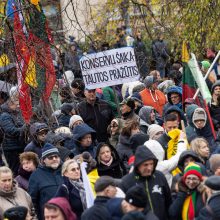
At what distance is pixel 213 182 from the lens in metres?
12.8

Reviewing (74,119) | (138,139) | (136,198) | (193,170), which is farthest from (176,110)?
(136,198)

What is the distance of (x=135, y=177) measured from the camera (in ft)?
45.3

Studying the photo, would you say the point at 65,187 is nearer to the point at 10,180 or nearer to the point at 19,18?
the point at 10,180

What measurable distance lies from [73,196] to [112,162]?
4.72 ft

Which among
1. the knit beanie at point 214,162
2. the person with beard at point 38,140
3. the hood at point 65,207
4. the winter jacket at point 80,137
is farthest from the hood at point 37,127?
the knit beanie at point 214,162

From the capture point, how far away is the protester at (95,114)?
1922 centimetres

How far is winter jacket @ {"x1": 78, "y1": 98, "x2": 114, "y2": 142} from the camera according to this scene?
19219mm

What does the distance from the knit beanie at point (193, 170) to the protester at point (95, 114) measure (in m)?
5.59

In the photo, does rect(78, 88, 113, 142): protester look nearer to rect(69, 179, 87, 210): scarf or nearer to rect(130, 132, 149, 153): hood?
rect(130, 132, 149, 153): hood

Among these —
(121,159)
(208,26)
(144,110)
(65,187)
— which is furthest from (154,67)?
(65,187)

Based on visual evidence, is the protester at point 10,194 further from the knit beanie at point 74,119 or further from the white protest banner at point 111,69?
the white protest banner at point 111,69

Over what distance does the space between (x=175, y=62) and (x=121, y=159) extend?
1229cm

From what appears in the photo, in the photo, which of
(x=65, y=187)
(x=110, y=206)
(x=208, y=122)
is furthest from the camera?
(x=208, y=122)

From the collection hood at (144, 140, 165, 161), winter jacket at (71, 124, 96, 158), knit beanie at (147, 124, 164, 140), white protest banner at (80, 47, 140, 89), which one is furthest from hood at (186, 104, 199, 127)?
hood at (144, 140, 165, 161)
